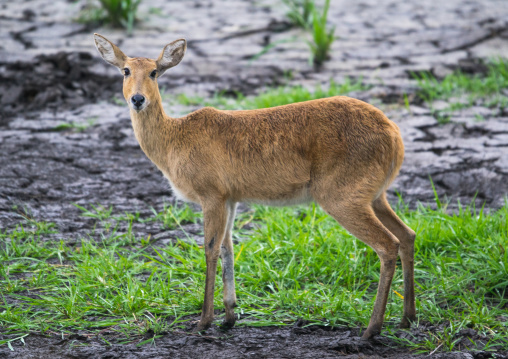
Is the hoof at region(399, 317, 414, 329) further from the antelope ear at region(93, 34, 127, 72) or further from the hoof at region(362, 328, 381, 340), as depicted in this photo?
the antelope ear at region(93, 34, 127, 72)

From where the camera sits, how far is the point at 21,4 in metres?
11.1

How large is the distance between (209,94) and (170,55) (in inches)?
157

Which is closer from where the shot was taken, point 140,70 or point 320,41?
point 140,70

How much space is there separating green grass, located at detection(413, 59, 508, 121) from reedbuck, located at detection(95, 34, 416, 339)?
12.2ft

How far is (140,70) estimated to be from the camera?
3.85 m

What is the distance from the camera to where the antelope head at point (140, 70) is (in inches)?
148

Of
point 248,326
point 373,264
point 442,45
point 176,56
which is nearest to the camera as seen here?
point 248,326

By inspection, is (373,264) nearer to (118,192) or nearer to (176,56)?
(176,56)

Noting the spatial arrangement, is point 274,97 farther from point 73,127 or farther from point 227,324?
point 227,324

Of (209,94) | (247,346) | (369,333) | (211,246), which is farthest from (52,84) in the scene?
(369,333)

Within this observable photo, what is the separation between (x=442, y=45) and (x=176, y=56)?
635cm

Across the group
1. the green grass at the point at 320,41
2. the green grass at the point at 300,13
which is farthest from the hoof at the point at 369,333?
the green grass at the point at 300,13

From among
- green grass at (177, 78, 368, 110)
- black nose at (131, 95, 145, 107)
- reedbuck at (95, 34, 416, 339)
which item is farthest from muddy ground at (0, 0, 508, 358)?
black nose at (131, 95, 145, 107)

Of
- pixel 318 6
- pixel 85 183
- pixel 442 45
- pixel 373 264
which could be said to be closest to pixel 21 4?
pixel 318 6
